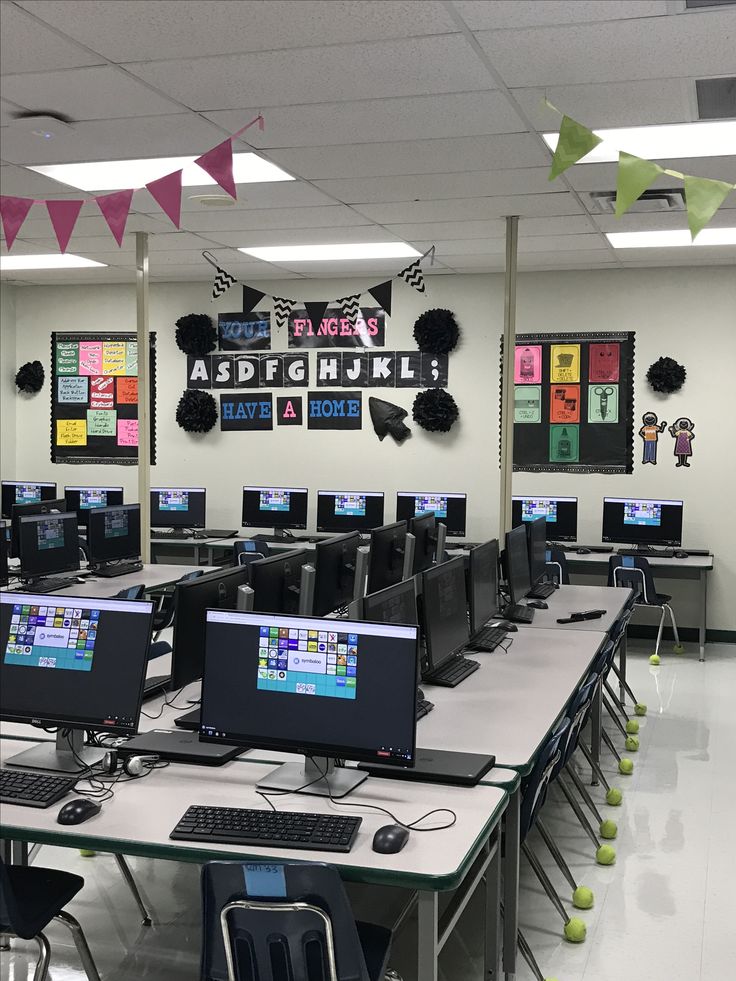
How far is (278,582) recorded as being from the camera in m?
3.99

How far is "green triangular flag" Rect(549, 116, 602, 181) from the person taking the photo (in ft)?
12.2

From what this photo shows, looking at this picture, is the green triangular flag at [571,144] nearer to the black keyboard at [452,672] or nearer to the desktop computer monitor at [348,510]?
the black keyboard at [452,672]

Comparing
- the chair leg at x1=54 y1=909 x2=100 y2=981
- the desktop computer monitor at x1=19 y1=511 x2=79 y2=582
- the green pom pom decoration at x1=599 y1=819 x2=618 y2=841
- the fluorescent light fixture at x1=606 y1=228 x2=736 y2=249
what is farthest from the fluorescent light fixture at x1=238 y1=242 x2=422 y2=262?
the chair leg at x1=54 y1=909 x2=100 y2=981

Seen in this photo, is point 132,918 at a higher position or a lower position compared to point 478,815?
lower

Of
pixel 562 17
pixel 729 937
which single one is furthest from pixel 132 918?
pixel 562 17

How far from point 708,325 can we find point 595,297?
100cm

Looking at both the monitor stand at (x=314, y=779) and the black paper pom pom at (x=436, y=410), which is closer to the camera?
the monitor stand at (x=314, y=779)

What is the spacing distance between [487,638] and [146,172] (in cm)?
311

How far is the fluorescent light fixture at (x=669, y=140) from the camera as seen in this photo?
4594mm

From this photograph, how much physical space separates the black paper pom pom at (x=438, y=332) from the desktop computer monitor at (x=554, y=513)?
1.59m

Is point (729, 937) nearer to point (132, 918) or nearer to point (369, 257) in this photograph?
point (132, 918)

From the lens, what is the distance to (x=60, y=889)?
2.88 metres

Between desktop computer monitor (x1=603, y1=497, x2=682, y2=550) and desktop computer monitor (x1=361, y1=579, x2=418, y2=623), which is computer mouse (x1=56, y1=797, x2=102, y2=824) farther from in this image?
desktop computer monitor (x1=603, y1=497, x2=682, y2=550)

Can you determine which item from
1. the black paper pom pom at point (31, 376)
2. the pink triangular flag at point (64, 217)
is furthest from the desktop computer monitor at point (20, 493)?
the pink triangular flag at point (64, 217)
